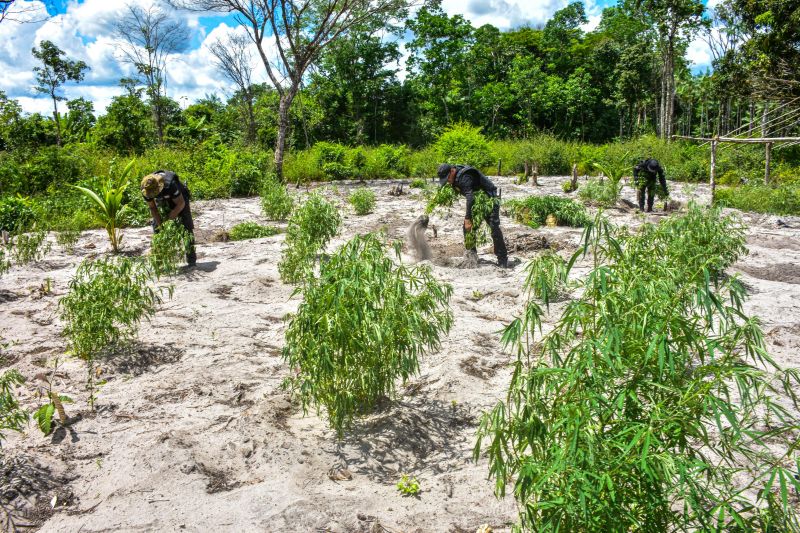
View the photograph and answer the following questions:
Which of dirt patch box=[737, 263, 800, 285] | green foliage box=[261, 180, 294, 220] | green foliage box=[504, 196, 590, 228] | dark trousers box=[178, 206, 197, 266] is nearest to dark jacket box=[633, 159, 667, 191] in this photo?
green foliage box=[504, 196, 590, 228]

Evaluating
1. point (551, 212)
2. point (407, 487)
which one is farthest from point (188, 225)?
point (551, 212)

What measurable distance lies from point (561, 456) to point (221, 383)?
9.41ft

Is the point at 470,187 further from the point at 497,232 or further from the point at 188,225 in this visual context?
the point at 188,225

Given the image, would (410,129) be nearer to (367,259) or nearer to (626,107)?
(626,107)

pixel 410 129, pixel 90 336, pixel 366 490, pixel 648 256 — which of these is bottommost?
pixel 366 490

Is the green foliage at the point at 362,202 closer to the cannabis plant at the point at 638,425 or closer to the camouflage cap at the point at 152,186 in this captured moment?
the camouflage cap at the point at 152,186

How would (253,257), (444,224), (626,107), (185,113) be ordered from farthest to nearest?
(626,107) → (185,113) → (444,224) → (253,257)

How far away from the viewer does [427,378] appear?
402cm

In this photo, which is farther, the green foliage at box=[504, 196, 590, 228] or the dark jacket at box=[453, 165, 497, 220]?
the green foliage at box=[504, 196, 590, 228]

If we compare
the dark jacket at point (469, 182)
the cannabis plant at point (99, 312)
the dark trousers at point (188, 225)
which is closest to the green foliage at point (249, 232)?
the dark trousers at point (188, 225)

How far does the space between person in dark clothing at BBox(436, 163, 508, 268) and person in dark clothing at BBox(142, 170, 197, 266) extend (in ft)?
10.3

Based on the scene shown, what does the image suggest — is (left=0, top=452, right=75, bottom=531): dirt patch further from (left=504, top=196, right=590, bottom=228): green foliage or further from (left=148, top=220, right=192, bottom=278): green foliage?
(left=504, top=196, right=590, bottom=228): green foliage

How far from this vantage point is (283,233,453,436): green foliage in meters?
2.79

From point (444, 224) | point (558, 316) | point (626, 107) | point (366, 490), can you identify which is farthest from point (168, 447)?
point (626, 107)
